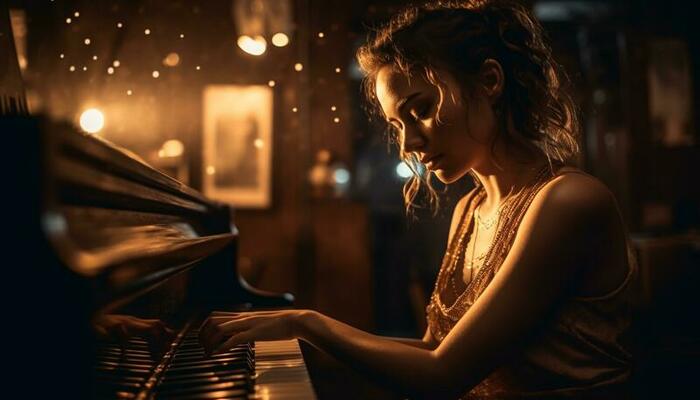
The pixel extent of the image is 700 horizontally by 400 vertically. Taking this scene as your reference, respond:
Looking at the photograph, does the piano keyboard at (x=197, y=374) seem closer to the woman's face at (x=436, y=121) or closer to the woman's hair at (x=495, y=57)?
the woman's face at (x=436, y=121)

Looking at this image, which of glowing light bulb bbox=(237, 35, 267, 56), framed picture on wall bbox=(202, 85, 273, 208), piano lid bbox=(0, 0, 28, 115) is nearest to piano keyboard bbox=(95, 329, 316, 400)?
piano lid bbox=(0, 0, 28, 115)

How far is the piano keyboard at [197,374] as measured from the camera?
94cm

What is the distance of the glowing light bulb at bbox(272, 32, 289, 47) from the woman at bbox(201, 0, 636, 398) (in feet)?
11.6

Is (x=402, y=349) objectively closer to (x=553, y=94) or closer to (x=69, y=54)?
(x=553, y=94)

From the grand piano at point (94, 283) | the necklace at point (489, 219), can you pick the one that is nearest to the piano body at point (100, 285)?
the grand piano at point (94, 283)

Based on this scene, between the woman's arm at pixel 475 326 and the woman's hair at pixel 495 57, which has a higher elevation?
the woman's hair at pixel 495 57

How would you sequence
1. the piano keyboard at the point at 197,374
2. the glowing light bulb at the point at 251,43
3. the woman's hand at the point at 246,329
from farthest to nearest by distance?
the glowing light bulb at the point at 251,43, the woman's hand at the point at 246,329, the piano keyboard at the point at 197,374

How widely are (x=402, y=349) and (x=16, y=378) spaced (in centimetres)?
70

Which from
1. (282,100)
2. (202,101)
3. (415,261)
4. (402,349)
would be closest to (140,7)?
(202,101)

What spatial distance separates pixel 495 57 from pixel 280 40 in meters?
3.92

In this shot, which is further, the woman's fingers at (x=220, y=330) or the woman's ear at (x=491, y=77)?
the woman's ear at (x=491, y=77)

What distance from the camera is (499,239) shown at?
152 centimetres

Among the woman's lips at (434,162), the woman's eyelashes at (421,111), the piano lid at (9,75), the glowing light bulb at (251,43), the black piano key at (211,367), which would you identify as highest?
the glowing light bulb at (251,43)

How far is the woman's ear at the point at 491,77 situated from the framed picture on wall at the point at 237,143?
165 inches
